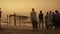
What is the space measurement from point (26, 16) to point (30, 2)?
4.86 feet

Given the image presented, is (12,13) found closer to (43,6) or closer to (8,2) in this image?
(8,2)

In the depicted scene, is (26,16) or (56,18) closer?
(56,18)

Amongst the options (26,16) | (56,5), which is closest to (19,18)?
(26,16)

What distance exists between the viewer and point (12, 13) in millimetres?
20031

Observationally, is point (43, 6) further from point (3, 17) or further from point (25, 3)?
point (3, 17)

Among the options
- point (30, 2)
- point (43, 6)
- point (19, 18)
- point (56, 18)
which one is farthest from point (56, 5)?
point (56, 18)

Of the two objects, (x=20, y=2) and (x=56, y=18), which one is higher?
(x=20, y=2)

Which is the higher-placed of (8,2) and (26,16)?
(8,2)

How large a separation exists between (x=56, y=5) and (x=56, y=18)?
5.36 m

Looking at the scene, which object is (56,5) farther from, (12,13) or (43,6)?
(12,13)

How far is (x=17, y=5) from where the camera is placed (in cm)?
2044

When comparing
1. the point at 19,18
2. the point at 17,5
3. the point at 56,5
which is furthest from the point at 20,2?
the point at 56,5

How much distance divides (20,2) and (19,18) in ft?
5.68

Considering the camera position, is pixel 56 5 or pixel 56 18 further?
pixel 56 5
